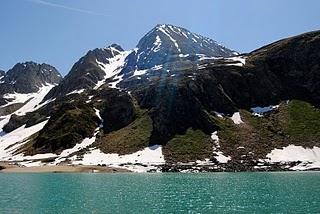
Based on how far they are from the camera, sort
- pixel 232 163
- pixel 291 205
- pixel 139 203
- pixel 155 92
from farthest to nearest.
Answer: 1. pixel 155 92
2. pixel 232 163
3. pixel 139 203
4. pixel 291 205

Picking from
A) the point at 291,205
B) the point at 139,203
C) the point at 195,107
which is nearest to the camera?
the point at 291,205

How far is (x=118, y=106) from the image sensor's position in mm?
196625

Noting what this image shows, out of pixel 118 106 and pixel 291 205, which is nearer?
pixel 291 205

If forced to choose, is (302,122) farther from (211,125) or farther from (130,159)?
(130,159)

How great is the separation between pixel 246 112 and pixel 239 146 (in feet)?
94.1

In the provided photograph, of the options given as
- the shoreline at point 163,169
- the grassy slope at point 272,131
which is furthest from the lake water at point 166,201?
the grassy slope at point 272,131

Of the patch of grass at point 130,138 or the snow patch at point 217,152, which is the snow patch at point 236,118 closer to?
the snow patch at point 217,152

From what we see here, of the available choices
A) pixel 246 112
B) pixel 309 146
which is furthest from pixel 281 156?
pixel 246 112

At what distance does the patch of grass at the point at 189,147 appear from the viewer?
144 meters

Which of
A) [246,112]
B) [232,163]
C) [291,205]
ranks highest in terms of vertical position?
[246,112]

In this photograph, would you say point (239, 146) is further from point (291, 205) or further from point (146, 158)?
point (291, 205)

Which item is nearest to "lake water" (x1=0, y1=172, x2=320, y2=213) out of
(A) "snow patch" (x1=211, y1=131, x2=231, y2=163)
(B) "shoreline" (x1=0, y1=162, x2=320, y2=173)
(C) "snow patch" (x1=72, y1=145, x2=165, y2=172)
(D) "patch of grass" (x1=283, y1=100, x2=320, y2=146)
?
(B) "shoreline" (x1=0, y1=162, x2=320, y2=173)

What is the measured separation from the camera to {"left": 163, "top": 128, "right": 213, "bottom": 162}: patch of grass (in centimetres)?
14438

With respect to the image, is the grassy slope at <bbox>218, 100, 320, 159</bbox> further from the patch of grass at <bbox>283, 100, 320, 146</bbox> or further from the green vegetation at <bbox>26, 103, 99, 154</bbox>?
the green vegetation at <bbox>26, 103, 99, 154</bbox>
